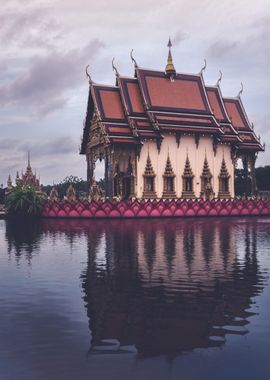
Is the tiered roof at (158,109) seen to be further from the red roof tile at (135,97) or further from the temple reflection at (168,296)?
the temple reflection at (168,296)

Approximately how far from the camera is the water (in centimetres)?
472

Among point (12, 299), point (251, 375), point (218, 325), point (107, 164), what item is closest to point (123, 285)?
point (12, 299)

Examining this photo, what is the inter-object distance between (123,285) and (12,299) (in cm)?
202

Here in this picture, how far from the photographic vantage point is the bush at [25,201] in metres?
31.5

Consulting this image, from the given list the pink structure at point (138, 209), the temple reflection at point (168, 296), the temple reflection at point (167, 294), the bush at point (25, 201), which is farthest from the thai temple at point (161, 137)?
the temple reflection at point (168, 296)

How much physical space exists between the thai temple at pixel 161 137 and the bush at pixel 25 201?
577 cm

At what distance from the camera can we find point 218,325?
19.9 feet

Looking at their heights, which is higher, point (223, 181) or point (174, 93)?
point (174, 93)

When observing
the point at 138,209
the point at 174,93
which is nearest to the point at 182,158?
the point at 174,93

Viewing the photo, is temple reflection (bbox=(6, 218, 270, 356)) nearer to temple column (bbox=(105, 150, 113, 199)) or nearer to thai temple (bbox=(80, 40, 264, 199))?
temple column (bbox=(105, 150, 113, 199))

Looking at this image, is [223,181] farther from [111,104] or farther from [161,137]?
[111,104]

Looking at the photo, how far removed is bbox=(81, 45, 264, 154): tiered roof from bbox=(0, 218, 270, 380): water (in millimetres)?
24134

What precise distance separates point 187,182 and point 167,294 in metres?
31.3

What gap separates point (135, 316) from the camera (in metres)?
6.48
